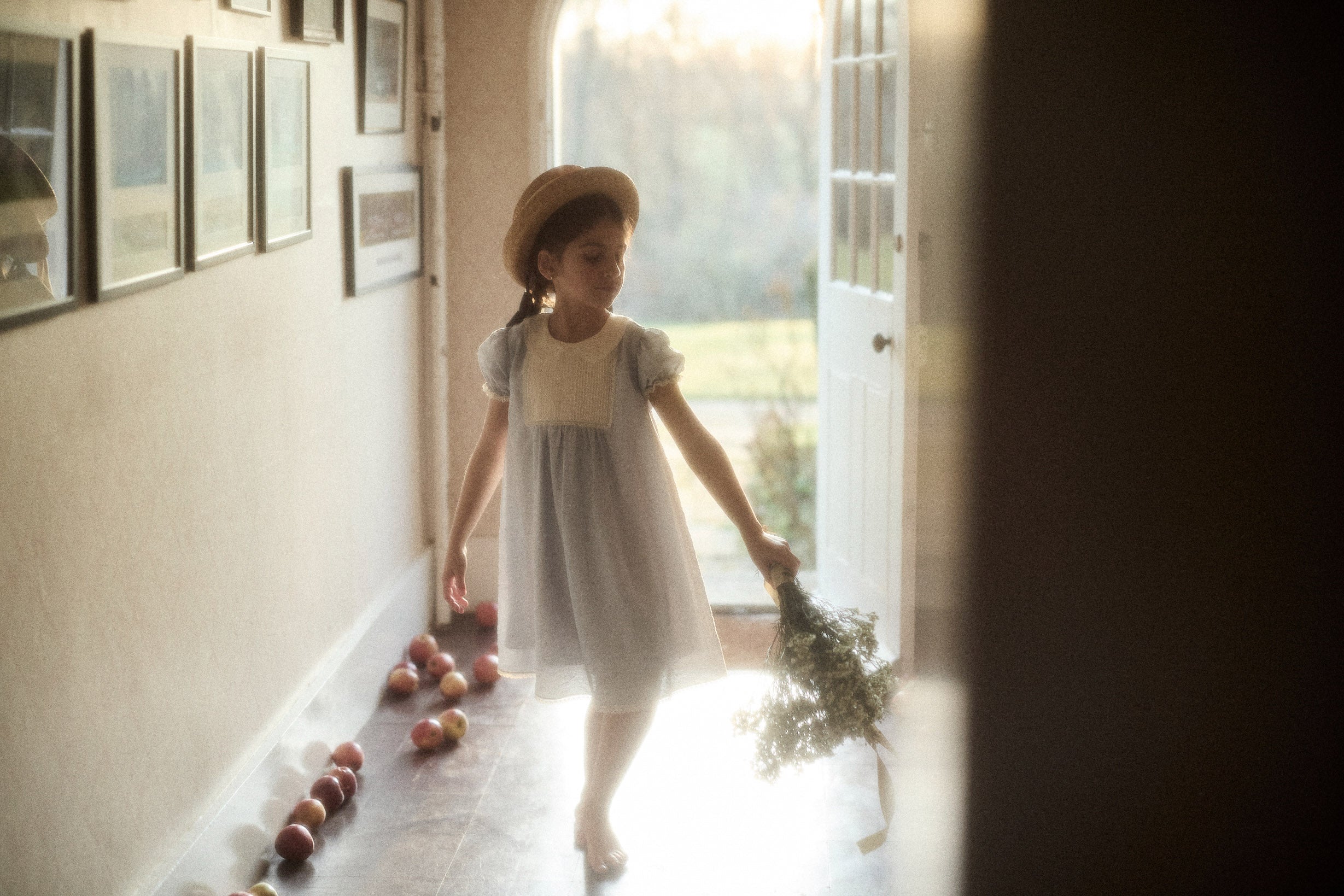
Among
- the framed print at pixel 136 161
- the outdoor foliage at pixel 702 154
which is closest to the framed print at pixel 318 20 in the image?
the framed print at pixel 136 161

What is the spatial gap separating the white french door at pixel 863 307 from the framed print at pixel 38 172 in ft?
6.89

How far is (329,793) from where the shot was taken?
8.85ft

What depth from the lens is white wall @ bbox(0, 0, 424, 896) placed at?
5.32 feet

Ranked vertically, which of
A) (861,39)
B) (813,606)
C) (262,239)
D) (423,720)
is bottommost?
(423,720)

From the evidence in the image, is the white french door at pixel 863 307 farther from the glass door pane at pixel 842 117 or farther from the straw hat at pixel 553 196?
the straw hat at pixel 553 196

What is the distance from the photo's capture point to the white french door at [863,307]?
332 centimetres

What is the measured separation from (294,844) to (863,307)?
2.19m

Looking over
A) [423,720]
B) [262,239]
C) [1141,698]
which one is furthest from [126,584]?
[1141,698]

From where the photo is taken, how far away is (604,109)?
999 cm

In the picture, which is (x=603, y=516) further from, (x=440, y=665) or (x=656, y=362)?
(x=440, y=665)

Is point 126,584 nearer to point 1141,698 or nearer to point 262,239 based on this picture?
point 262,239

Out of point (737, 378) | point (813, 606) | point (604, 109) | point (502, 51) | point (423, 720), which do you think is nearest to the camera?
point (813, 606)

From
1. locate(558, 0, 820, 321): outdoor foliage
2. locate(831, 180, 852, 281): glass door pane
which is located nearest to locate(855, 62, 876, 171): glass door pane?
locate(831, 180, 852, 281): glass door pane

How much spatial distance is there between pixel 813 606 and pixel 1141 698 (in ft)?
4.93
